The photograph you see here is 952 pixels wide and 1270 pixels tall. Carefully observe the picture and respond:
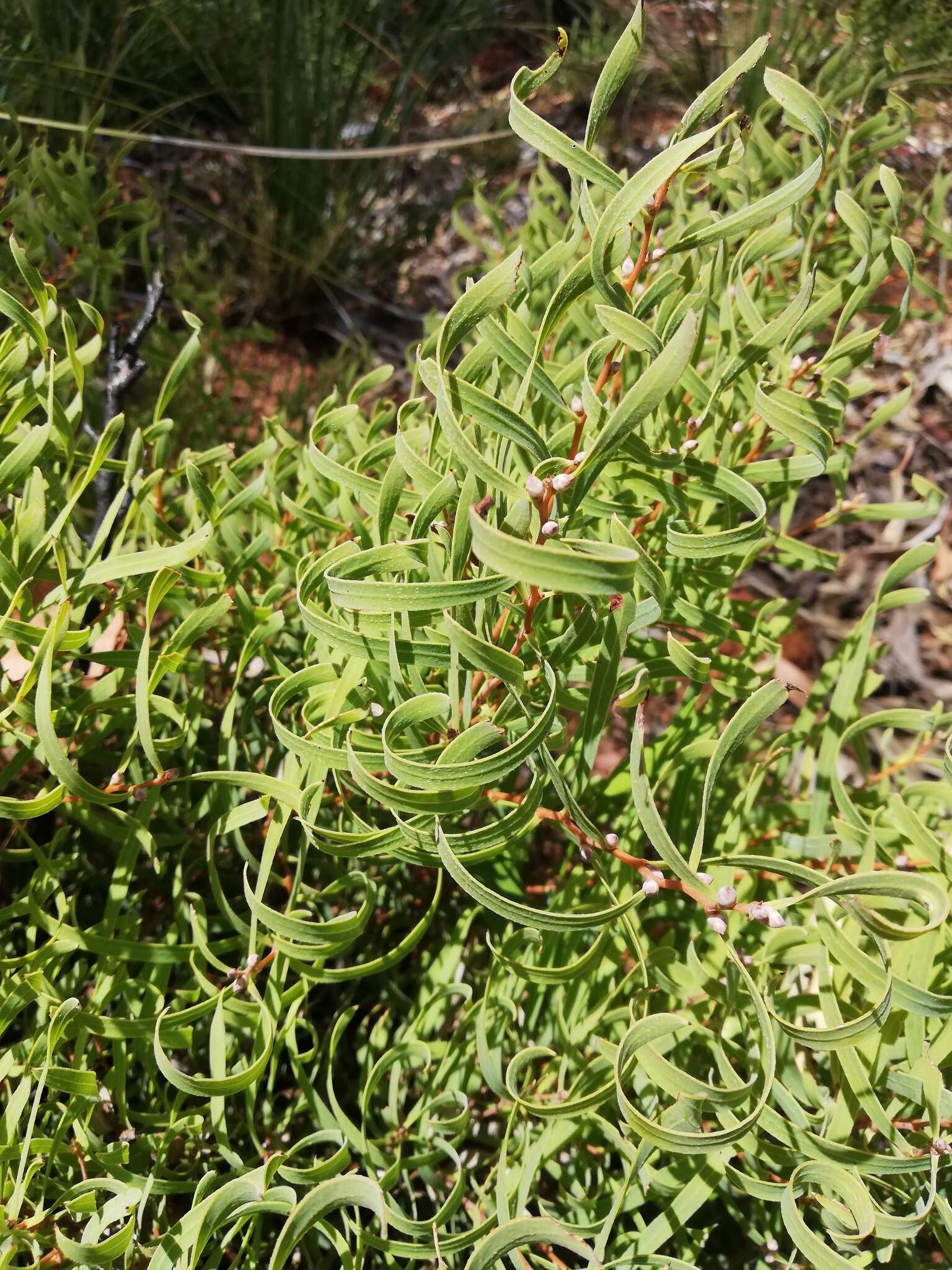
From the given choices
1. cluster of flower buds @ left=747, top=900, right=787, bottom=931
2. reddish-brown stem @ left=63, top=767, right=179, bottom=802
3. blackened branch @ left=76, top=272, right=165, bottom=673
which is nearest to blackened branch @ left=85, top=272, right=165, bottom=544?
blackened branch @ left=76, top=272, right=165, bottom=673

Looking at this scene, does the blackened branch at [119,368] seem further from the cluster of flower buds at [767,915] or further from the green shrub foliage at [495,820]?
the cluster of flower buds at [767,915]

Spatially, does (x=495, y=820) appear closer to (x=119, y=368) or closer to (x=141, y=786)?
(x=141, y=786)

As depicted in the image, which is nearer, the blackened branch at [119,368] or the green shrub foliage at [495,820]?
the green shrub foliage at [495,820]

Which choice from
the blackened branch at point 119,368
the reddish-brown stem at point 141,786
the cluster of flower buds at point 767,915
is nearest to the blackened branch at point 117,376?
the blackened branch at point 119,368

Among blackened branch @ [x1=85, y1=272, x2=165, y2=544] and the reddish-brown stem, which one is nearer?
the reddish-brown stem

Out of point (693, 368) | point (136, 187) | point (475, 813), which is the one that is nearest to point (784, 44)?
point (136, 187)

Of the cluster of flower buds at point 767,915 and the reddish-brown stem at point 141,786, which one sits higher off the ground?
the cluster of flower buds at point 767,915

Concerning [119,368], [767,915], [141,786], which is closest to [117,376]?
[119,368]

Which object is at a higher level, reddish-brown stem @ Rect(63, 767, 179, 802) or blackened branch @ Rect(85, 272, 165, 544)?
blackened branch @ Rect(85, 272, 165, 544)

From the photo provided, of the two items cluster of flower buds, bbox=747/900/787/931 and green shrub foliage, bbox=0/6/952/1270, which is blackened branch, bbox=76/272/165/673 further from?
cluster of flower buds, bbox=747/900/787/931
